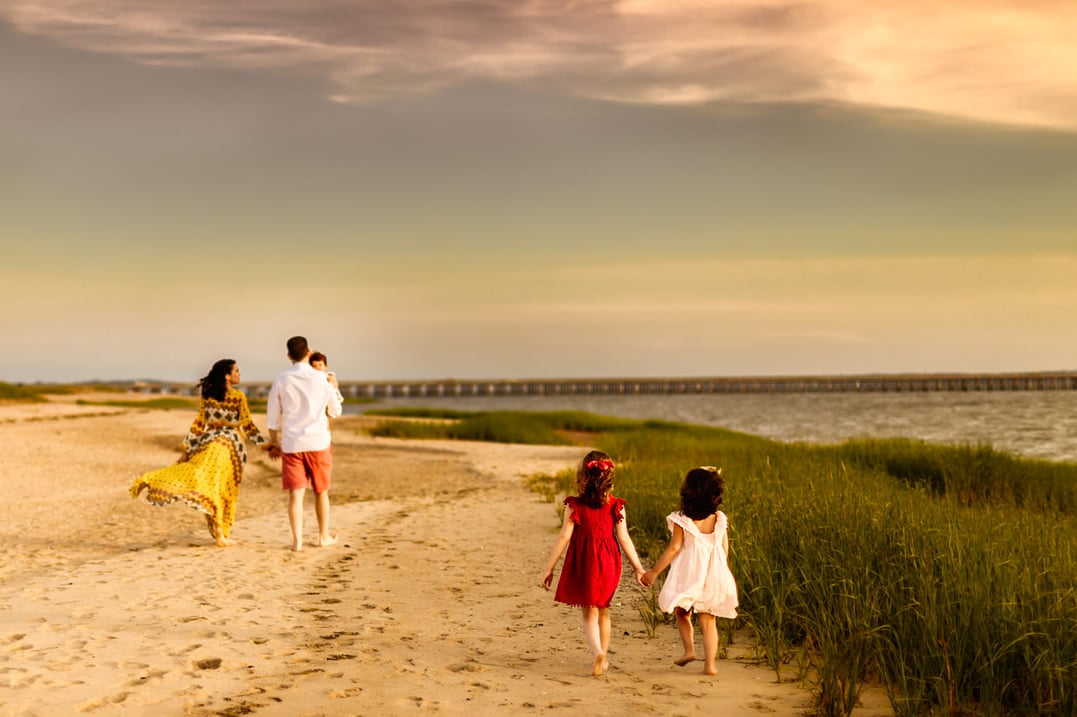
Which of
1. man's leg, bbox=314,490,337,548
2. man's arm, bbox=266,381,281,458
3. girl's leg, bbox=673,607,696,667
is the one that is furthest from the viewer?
man's leg, bbox=314,490,337,548

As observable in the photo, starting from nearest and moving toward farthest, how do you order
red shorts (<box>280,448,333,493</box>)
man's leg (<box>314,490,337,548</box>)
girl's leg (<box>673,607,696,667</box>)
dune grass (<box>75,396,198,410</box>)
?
1. girl's leg (<box>673,607,696,667</box>)
2. red shorts (<box>280,448,333,493</box>)
3. man's leg (<box>314,490,337,548</box>)
4. dune grass (<box>75,396,198,410</box>)

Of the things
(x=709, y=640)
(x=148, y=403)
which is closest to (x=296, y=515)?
(x=709, y=640)

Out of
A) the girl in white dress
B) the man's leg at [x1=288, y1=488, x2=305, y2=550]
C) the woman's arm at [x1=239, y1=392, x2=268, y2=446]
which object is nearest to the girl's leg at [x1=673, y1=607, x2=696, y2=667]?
the girl in white dress

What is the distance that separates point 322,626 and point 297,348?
3.60m

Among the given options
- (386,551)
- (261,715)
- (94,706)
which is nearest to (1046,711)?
(261,715)

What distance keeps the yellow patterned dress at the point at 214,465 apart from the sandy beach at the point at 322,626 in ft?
1.76

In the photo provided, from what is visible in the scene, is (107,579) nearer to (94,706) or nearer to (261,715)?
(94,706)

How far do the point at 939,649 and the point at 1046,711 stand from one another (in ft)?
2.17

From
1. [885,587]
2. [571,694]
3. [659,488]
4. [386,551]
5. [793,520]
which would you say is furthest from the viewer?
[659,488]

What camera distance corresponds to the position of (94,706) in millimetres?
5480

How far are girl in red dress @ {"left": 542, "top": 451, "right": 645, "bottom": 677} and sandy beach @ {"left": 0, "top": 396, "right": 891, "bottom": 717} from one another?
0.41 m

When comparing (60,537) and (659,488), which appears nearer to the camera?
(60,537)

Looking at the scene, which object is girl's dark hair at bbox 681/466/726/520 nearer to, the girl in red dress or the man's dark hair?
the girl in red dress

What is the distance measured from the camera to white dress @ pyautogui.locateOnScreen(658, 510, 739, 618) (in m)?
5.98
